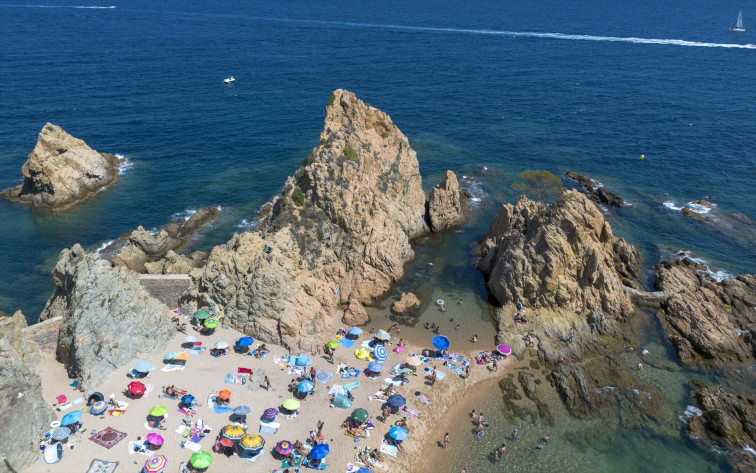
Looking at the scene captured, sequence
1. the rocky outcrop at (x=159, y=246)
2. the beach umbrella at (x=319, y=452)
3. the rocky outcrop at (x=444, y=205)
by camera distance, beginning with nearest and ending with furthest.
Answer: the beach umbrella at (x=319, y=452) → the rocky outcrop at (x=159, y=246) → the rocky outcrop at (x=444, y=205)

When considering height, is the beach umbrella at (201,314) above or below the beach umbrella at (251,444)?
above

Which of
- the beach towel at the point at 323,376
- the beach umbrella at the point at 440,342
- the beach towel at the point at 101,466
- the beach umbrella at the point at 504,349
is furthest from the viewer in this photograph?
the beach umbrella at the point at 504,349

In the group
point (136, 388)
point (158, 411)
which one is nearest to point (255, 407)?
point (158, 411)

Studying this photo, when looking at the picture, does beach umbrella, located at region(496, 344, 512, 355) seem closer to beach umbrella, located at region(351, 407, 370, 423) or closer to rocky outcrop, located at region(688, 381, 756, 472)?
beach umbrella, located at region(351, 407, 370, 423)

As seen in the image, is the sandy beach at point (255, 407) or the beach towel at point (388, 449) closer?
the sandy beach at point (255, 407)

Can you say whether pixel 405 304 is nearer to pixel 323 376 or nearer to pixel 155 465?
pixel 323 376

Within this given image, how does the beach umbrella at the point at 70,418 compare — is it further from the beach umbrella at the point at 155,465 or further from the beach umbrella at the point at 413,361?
the beach umbrella at the point at 413,361

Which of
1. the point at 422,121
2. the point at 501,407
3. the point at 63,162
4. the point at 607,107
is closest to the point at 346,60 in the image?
the point at 422,121

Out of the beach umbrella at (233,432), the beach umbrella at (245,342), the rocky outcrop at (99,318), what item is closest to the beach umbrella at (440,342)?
the beach umbrella at (245,342)
